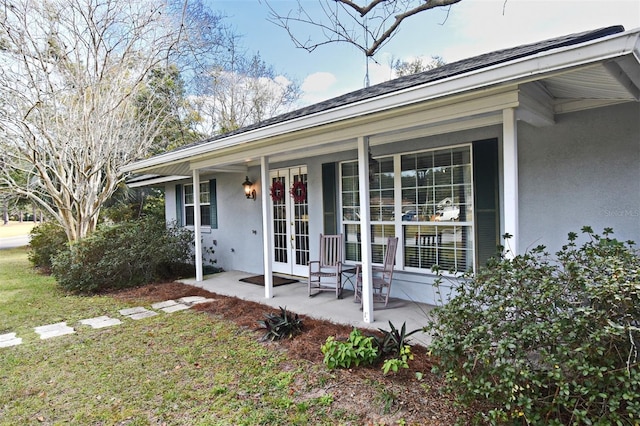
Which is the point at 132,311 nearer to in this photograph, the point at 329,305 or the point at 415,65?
the point at 329,305

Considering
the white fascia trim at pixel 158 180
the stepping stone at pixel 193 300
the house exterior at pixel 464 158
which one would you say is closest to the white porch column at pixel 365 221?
the house exterior at pixel 464 158

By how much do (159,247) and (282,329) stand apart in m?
4.48

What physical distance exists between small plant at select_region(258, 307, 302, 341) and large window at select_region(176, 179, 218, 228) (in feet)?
16.6

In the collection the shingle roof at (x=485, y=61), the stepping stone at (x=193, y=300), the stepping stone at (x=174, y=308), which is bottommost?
the stepping stone at (x=174, y=308)

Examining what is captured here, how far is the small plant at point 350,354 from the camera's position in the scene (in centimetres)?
325

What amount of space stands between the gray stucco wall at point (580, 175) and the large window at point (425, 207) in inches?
29.5

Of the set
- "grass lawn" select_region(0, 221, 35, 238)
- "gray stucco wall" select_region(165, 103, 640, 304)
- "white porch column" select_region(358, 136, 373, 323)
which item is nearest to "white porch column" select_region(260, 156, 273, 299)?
"white porch column" select_region(358, 136, 373, 323)

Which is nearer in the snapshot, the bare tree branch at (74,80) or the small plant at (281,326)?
the small plant at (281,326)

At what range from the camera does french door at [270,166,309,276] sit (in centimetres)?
683

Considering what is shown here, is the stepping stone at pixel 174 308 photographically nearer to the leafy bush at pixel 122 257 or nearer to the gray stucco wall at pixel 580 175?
the leafy bush at pixel 122 257

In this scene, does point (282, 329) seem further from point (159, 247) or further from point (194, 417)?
point (159, 247)

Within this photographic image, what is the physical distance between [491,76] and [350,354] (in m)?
2.56

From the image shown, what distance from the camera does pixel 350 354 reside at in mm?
3230

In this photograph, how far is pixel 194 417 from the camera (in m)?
2.67
